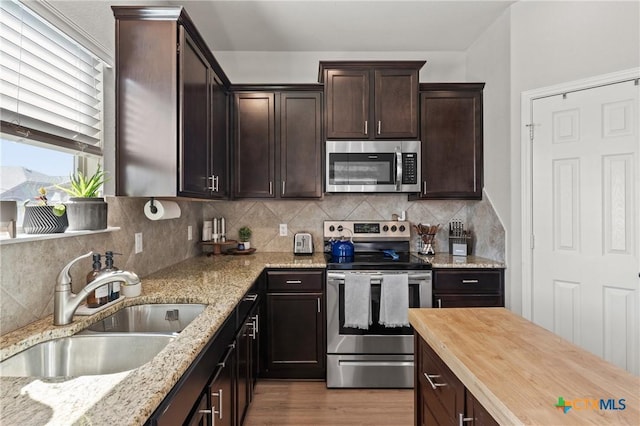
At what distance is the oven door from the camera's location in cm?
256

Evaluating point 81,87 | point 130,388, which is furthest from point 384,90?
point 130,388

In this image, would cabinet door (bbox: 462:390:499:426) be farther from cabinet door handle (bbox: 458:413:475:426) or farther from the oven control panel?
the oven control panel

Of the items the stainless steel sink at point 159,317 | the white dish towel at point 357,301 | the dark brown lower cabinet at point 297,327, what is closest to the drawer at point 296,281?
the dark brown lower cabinet at point 297,327

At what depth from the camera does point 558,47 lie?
2.27 meters

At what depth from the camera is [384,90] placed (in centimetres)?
281

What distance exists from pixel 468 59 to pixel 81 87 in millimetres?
3135

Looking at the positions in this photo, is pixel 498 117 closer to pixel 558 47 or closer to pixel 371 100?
pixel 558 47

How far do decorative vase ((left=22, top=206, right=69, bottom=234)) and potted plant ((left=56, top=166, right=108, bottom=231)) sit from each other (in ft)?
0.31

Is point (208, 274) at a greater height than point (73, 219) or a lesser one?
lesser

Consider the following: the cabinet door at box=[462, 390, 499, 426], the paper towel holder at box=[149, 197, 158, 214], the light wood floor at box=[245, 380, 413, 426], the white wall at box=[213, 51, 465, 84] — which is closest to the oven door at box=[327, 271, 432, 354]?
the light wood floor at box=[245, 380, 413, 426]

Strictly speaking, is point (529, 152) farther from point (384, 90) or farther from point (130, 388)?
point (130, 388)

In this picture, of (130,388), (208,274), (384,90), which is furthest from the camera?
(384,90)

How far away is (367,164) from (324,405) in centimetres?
186

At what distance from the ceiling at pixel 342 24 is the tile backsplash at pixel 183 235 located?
1416 millimetres
